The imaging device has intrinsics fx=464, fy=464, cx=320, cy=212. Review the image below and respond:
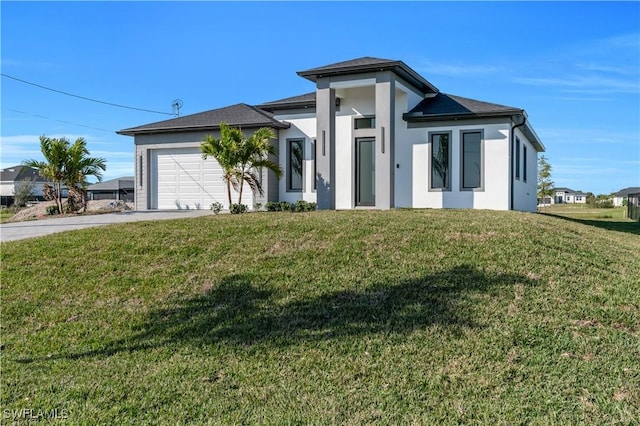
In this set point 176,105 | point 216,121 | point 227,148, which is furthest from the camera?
point 176,105

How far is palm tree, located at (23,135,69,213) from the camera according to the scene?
55.2ft

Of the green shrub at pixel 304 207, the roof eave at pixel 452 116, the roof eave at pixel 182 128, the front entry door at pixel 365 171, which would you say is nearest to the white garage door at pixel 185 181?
the roof eave at pixel 182 128

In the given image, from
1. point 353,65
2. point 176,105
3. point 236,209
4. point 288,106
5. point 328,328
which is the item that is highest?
point 176,105

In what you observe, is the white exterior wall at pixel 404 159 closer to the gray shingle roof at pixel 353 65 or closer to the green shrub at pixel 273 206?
the gray shingle roof at pixel 353 65

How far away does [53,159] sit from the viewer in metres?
16.9

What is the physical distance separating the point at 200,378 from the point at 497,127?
A: 13.6m

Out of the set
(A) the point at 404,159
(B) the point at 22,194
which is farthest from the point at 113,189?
(A) the point at 404,159

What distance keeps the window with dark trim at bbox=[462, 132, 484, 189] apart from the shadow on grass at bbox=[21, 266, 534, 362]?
9.53m

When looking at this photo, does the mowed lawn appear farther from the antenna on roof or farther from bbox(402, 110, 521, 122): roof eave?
the antenna on roof

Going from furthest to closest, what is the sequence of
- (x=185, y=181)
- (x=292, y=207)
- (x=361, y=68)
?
1. (x=185, y=181)
2. (x=292, y=207)
3. (x=361, y=68)

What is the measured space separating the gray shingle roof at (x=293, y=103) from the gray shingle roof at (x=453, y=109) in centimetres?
355

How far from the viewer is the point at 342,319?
5.61m

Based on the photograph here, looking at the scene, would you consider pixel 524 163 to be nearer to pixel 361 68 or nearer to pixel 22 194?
pixel 361 68

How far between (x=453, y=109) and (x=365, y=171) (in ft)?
12.0
